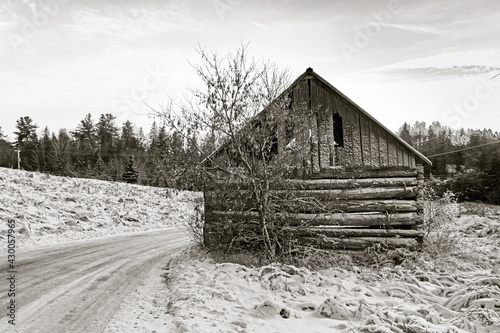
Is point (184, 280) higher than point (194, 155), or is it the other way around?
point (194, 155)

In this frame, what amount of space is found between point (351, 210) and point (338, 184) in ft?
2.70

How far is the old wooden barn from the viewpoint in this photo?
9820 mm

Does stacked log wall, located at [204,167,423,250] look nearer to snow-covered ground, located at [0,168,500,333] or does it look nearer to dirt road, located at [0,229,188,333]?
snow-covered ground, located at [0,168,500,333]

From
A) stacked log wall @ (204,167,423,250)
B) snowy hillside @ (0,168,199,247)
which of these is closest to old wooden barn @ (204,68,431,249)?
stacked log wall @ (204,167,423,250)

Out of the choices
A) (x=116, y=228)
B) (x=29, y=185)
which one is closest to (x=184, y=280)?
(x=116, y=228)

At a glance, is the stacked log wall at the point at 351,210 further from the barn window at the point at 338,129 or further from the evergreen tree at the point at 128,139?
the evergreen tree at the point at 128,139

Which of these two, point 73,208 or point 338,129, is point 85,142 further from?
point 338,129

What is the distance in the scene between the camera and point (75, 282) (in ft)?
24.5

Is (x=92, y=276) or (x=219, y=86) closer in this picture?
(x=92, y=276)

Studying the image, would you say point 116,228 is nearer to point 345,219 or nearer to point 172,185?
point 172,185

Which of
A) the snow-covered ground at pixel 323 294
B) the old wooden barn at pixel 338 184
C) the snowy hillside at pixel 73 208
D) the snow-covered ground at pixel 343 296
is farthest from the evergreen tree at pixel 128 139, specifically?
the snow-covered ground at pixel 343 296

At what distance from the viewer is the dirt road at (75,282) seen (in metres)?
5.21

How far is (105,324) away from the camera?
512 cm

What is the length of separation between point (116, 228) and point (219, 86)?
1154 centimetres
